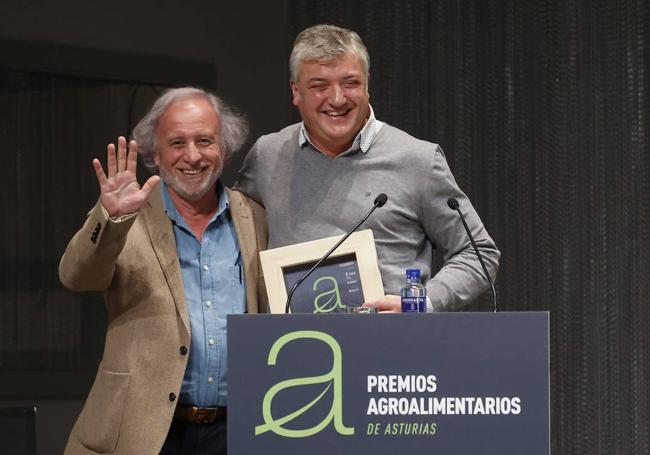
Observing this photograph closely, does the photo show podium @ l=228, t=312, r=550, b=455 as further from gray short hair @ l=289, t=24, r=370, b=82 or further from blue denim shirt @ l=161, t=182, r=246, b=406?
gray short hair @ l=289, t=24, r=370, b=82

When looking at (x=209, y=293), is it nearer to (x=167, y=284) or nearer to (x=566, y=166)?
(x=167, y=284)

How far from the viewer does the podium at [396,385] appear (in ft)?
6.94

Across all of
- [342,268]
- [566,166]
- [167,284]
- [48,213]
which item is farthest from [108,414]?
[566,166]

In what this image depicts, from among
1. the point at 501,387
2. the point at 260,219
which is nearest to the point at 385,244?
the point at 260,219

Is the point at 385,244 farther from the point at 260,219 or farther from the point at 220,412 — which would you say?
the point at 220,412

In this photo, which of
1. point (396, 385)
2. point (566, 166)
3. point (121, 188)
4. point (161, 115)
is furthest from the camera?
point (566, 166)

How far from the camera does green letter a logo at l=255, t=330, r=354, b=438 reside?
2123 mm

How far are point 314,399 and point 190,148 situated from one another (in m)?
0.91

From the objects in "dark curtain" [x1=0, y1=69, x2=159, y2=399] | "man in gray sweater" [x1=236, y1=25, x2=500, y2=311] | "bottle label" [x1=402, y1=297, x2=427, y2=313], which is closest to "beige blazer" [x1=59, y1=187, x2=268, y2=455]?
"man in gray sweater" [x1=236, y1=25, x2=500, y2=311]

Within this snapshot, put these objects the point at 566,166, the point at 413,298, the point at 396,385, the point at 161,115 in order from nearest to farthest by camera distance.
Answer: the point at 396,385 < the point at 413,298 < the point at 161,115 < the point at 566,166

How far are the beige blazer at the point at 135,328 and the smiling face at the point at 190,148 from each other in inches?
4.2

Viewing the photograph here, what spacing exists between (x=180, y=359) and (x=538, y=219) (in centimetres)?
183

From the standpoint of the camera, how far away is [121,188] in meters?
2.58

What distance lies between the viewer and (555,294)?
4059mm
